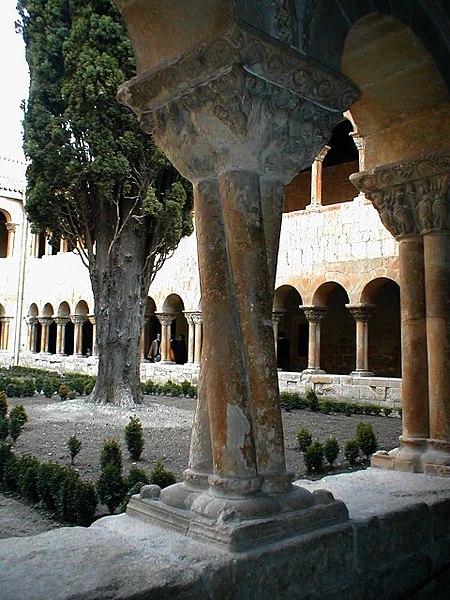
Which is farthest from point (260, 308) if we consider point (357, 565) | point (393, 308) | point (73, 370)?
point (73, 370)

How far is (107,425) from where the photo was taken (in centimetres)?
948

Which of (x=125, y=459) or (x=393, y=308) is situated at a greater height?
(x=393, y=308)

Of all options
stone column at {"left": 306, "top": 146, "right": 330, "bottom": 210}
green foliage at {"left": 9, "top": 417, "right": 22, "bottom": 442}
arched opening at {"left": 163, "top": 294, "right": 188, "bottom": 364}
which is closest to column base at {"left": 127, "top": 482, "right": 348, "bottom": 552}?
green foliage at {"left": 9, "top": 417, "right": 22, "bottom": 442}

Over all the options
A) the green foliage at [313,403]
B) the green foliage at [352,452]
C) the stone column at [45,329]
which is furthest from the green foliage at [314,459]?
the stone column at [45,329]

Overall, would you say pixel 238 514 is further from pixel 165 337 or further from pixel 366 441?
pixel 165 337

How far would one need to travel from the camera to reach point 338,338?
18.0 m

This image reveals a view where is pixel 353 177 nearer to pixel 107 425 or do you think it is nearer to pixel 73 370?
pixel 107 425

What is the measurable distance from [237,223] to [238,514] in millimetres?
1182

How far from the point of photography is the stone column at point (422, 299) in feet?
12.6

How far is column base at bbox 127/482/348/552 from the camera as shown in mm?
2246

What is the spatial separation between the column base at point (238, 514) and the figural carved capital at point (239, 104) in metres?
1.39

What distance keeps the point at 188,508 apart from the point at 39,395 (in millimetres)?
12500

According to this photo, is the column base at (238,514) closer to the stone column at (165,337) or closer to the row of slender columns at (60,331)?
the stone column at (165,337)

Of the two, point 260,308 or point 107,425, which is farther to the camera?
point 107,425
